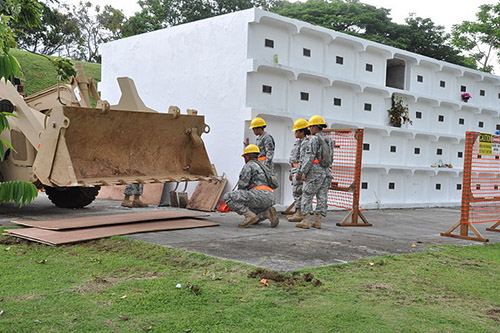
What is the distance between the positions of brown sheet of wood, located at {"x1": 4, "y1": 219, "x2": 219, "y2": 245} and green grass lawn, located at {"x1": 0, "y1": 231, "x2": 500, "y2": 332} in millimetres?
319

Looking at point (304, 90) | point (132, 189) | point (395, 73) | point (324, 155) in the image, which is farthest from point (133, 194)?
point (395, 73)

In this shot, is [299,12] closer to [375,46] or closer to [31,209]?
[375,46]

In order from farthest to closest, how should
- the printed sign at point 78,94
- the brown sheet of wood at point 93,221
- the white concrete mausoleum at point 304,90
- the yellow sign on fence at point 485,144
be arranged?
the white concrete mausoleum at point 304,90
the printed sign at point 78,94
the yellow sign on fence at point 485,144
the brown sheet of wood at point 93,221

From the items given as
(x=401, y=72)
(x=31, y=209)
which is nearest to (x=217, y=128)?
(x=31, y=209)

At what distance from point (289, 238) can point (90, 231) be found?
2464 millimetres

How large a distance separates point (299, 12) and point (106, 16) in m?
12.2

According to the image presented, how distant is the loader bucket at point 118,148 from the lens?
23.5 ft

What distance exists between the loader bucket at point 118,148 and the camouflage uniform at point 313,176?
1553 mm

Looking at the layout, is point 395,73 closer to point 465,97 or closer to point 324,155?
point 465,97

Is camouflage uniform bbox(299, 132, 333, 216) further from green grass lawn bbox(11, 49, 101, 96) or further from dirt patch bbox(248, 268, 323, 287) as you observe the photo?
green grass lawn bbox(11, 49, 101, 96)

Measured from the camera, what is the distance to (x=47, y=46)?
3322cm

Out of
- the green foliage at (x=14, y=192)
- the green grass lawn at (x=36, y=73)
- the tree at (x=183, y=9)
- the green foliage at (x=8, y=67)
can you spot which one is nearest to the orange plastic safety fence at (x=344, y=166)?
the green foliage at (x=14, y=192)

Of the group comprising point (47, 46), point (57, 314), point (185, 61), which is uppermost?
point (47, 46)

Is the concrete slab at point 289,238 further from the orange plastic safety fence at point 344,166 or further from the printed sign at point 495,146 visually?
the printed sign at point 495,146
